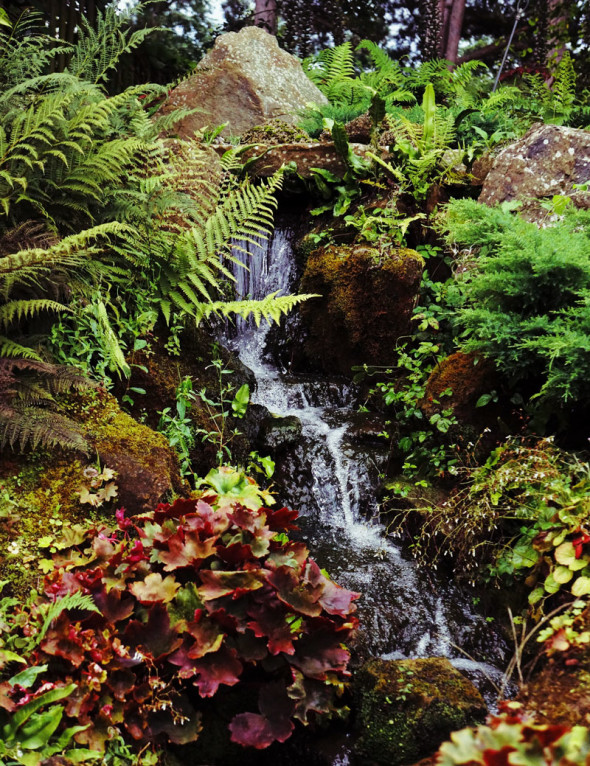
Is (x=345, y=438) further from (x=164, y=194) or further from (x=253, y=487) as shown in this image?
(x=164, y=194)

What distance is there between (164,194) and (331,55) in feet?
25.2

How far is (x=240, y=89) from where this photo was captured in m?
8.01

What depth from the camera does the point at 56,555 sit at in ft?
8.26

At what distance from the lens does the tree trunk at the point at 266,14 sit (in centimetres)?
1062

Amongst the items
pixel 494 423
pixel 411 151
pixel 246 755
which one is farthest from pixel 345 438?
pixel 411 151

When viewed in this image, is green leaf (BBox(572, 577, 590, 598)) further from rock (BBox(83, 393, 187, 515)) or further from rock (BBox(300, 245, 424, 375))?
rock (BBox(300, 245, 424, 375))

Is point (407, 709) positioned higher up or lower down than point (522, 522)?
lower down

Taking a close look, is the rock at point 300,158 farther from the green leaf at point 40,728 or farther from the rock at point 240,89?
the green leaf at point 40,728

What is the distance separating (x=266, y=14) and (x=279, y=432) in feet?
31.2

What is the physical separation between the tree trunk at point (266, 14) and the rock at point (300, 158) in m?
5.55

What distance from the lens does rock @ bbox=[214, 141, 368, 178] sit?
6277 millimetres

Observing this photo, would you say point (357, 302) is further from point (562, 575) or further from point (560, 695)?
point (560, 695)

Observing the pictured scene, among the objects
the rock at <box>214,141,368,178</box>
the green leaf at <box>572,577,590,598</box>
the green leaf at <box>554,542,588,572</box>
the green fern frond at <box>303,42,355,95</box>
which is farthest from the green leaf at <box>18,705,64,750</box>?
the green fern frond at <box>303,42,355,95</box>

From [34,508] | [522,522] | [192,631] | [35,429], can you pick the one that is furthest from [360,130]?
[192,631]
